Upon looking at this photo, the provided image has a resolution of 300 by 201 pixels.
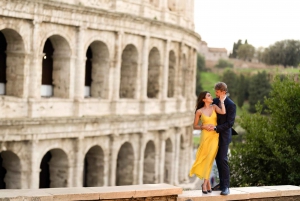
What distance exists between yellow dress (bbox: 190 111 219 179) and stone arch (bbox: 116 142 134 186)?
17.4 m

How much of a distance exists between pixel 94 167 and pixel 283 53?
58298 mm

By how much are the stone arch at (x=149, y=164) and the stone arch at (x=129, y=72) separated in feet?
9.25

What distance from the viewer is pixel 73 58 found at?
24.5 m

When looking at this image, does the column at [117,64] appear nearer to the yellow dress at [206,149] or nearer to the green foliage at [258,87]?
the yellow dress at [206,149]

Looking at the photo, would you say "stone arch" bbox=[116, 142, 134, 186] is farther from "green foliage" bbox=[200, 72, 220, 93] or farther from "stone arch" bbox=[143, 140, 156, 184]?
"green foliage" bbox=[200, 72, 220, 93]

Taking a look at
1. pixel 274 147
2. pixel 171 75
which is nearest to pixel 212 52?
pixel 171 75

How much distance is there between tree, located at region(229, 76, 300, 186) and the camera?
716 inches

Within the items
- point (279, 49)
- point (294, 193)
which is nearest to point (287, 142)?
point (294, 193)

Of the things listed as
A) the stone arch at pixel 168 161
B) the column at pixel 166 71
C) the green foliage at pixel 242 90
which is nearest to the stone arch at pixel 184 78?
the column at pixel 166 71

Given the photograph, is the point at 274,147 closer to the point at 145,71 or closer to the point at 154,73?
the point at 145,71

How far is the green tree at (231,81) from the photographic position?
86.2 m

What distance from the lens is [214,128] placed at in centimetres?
1048

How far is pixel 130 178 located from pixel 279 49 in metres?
59.5

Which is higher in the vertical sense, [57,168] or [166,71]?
[166,71]
